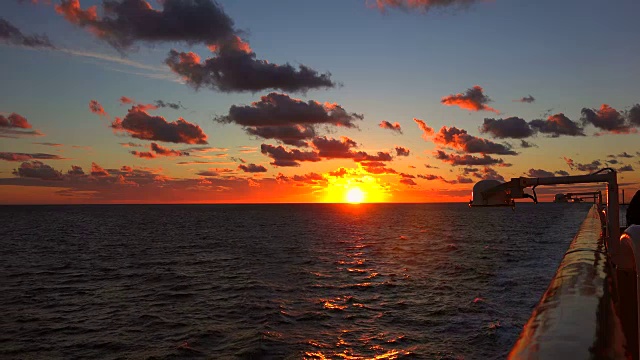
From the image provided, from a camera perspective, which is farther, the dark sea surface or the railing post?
the dark sea surface

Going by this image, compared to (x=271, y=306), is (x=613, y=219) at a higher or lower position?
higher

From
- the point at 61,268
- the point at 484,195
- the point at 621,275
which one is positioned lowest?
the point at 61,268

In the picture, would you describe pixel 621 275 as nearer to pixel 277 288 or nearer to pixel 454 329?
pixel 454 329

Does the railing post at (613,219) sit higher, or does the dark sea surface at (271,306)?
the railing post at (613,219)

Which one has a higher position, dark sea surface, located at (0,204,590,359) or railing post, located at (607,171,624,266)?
railing post, located at (607,171,624,266)

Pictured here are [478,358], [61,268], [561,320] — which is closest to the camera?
[561,320]

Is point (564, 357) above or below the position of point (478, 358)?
above

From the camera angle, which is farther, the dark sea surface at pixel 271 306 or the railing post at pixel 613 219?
the dark sea surface at pixel 271 306

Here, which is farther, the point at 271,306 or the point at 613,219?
the point at 271,306

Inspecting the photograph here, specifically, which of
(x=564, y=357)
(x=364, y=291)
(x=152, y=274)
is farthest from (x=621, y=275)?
(x=152, y=274)

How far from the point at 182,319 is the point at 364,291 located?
48.3 ft

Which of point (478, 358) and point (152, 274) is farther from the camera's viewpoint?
point (152, 274)

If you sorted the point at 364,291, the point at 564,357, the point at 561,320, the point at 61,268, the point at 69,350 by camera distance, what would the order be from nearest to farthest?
the point at 564,357 → the point at 561,320 → the point at 69,350 → the point at 364,291 → the point at 61,268

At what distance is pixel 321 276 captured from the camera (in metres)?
43.8
